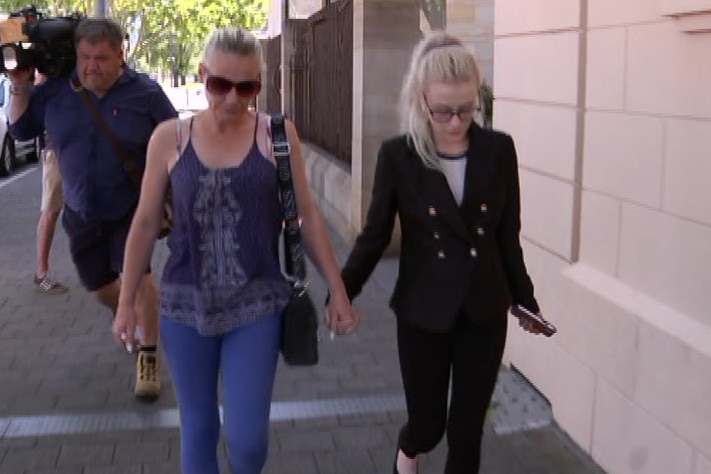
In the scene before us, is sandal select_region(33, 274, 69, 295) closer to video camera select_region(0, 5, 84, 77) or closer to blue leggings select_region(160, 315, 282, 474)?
video camera select_region(0, 5, 84, 77)

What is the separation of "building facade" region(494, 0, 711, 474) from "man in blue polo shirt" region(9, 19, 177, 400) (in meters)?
1.80

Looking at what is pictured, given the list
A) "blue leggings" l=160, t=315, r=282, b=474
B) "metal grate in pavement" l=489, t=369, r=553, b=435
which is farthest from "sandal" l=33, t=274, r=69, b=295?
"blue leggings" l=160, t=315, r=282, b=474

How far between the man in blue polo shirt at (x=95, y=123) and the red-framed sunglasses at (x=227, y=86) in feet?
5.64

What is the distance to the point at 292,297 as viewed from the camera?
3.41 meters

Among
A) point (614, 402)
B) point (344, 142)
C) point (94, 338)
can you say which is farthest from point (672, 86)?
point (344, 142)

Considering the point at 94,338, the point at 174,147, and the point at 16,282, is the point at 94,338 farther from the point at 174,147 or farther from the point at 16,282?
the point at 174,147

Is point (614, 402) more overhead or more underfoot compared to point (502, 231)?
more underfoot

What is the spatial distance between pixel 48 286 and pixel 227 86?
521 centimetres

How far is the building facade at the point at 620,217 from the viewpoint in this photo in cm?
365

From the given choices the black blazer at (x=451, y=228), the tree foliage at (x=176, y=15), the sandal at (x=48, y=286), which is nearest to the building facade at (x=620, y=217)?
the black blazer at (x=451, y=228)

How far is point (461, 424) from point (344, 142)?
25.3 ft

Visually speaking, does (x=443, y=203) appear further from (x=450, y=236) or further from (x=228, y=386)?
(x=228, y=386)

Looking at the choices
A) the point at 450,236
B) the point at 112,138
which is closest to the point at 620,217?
the point at 450,236

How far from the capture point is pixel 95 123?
4.91 metres
